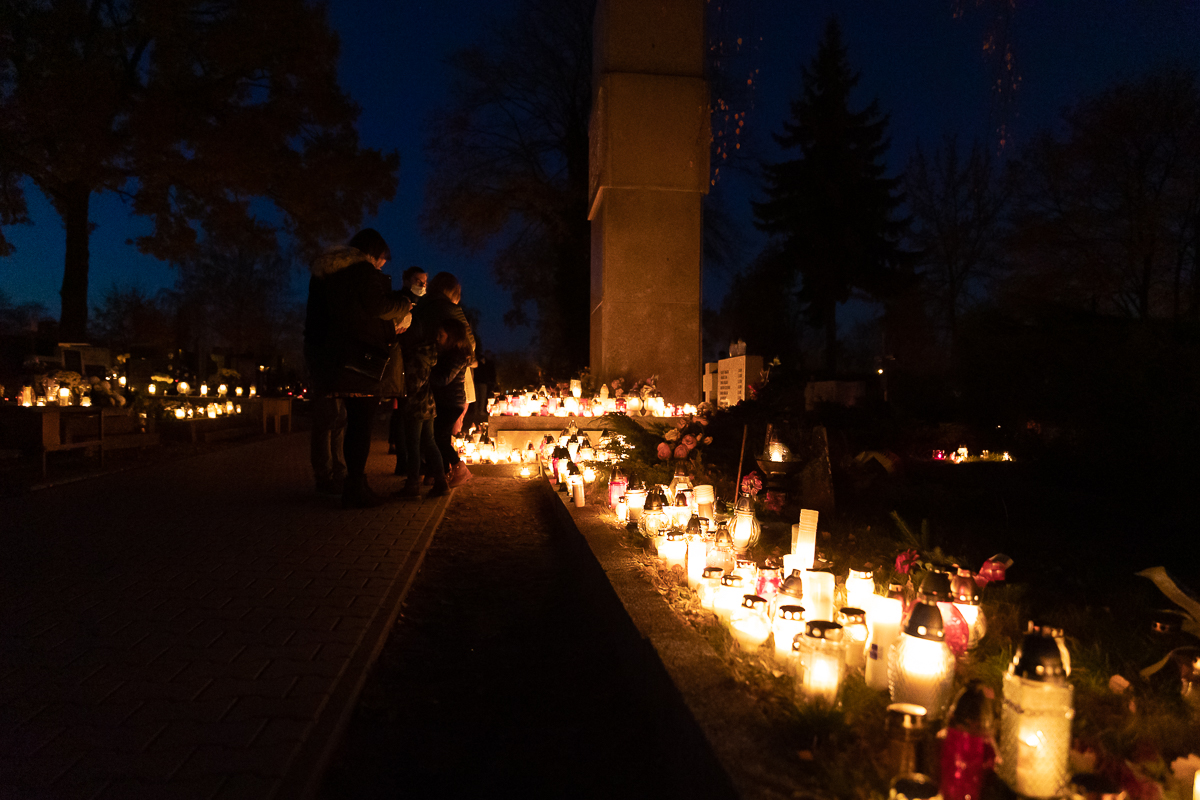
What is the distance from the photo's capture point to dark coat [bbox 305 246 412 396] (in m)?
5.28

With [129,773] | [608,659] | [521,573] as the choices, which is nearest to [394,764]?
[129,773]

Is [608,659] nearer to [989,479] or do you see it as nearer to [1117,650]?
[1117,650]

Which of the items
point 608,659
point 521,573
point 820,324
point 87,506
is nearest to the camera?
point 608,659

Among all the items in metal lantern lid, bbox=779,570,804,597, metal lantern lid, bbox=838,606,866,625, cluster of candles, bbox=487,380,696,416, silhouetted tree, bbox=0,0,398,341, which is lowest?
metal lantern lid, bbox=838,606,866,625

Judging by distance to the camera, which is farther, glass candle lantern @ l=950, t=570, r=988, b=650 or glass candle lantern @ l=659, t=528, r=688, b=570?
glass candle lantern @ l=659, t=528, r=688, b=570

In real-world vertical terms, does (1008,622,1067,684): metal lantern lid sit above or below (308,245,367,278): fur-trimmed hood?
below

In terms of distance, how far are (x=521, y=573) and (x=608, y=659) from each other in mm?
1485

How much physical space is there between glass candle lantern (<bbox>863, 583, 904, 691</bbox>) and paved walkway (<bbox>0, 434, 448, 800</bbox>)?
5.53ft

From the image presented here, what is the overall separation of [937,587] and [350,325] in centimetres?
447

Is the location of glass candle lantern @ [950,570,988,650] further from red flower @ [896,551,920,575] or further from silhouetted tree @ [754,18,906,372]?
silhouetted tree @ [754,18,906,372]

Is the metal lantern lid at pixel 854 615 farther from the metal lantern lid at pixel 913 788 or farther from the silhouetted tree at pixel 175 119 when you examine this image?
the silhouetted tree at pixel 175 119

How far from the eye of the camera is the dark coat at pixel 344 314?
528cm

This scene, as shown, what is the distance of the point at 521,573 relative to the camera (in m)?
4.47

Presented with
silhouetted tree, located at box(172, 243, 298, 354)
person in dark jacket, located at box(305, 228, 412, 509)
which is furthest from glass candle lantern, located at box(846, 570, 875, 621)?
silhouetted tree, located at box(172, 243, 298, 354)
